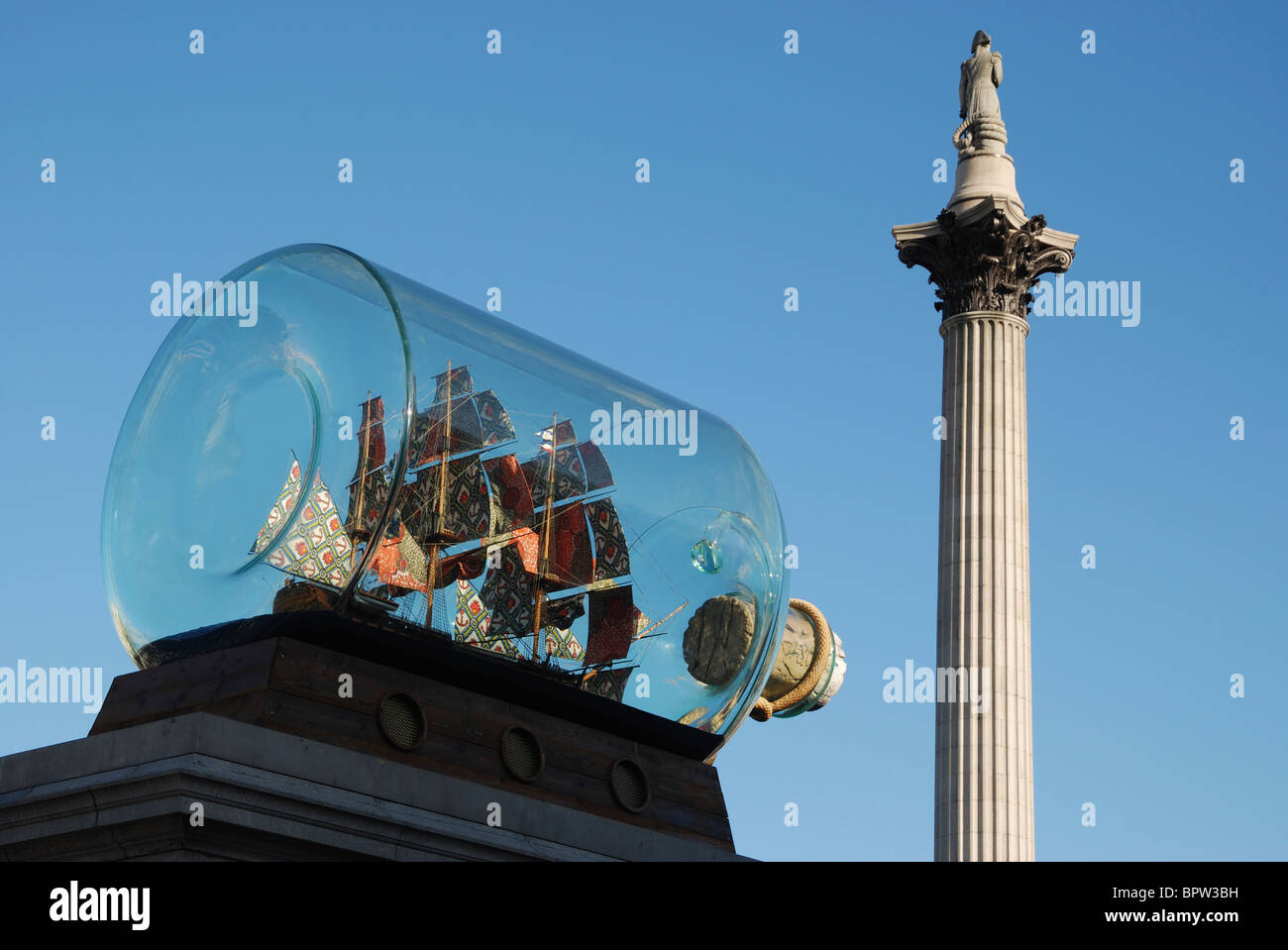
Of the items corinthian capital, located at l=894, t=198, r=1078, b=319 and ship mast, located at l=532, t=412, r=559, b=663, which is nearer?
ship mast, located at l=532, t=412, r=559, b=663

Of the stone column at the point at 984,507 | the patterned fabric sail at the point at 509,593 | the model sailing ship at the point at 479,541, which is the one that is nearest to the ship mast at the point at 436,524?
the model sailing ship at the point at 479,541

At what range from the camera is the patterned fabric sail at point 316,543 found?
6535 millimetres

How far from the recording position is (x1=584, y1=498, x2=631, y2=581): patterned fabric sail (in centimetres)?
739

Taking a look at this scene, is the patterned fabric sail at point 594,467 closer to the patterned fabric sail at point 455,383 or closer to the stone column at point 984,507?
the patterned fabric sail at point 455,383

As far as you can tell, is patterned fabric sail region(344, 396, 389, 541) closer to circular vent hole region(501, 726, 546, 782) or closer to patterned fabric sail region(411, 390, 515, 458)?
patterned fabric sail region(411, 390, 515, 458)

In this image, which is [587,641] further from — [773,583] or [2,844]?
[2,844]

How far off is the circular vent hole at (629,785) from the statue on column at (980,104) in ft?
70.5

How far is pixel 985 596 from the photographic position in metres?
25.3

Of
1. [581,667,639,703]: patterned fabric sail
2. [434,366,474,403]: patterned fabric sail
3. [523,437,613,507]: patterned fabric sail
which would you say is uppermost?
[434,366,474,403]: patterned fabric sail

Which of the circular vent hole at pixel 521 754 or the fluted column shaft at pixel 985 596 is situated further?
the fluted column shaft at pixel 985 596

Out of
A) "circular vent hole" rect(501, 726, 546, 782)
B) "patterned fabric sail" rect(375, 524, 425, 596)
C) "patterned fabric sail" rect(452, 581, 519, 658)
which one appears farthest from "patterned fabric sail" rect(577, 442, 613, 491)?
"circular vent hole" rect(501, 726, 546, 782)

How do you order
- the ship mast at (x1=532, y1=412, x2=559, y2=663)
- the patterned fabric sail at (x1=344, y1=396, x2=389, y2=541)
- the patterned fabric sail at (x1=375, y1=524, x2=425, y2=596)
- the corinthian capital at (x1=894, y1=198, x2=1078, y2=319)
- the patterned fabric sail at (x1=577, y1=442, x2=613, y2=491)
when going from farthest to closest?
the corinthian capital at (x1=894, y1=198, x2=1078, y2=319)
the patterned fabric sail at (x1=577, y1=442, x2=613, y2=491)
the ship mast at (x1=532, y1=412, x2=559, y2=663)
the patterned fabric sail at (x1=375, y1=524, x2=425, y2=596)
the patterned fabric sail at (x1=344, y1=396, x2=389, y2=541)

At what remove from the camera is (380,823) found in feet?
20.3

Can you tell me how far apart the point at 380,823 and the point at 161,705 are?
3.38 feet
